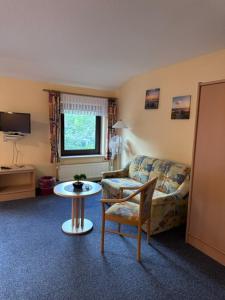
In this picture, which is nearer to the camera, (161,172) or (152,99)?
(161,172)

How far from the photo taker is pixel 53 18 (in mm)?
2152

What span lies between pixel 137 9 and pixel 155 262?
8.50ft

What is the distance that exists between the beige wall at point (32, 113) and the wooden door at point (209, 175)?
10.00ft

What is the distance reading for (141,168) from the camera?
374 cm

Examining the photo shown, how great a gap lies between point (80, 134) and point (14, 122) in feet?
5.02

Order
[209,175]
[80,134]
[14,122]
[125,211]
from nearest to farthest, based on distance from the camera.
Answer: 1. [209,175]
2. [125,211]
3. [14,122]
4. [80,134]

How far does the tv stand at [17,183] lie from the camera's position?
12.0 ft

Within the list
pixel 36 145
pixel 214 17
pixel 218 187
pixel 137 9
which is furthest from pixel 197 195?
pixel 36 145

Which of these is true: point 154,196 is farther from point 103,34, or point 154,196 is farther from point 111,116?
point 111,116

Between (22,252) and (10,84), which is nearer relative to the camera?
(22,252)

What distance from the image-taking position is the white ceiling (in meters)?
1.95

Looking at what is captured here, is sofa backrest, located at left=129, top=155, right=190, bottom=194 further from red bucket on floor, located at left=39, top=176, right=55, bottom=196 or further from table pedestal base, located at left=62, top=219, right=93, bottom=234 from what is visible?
red bucket on floor, located at left=39, top=176, right=55, bottom=196

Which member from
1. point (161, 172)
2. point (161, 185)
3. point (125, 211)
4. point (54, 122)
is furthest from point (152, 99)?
point (125, 211)

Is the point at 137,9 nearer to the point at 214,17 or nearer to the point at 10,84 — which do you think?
the point at 214,17
